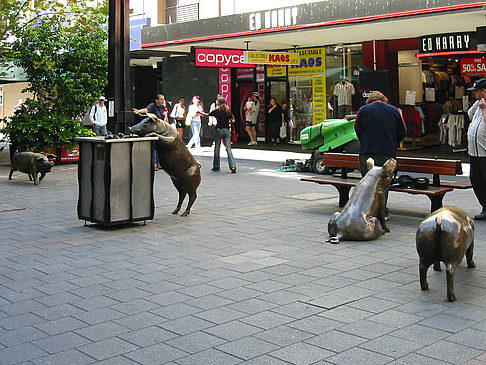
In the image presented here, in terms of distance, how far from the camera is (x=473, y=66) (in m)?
20.0

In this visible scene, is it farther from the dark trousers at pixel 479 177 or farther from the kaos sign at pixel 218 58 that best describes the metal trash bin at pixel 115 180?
the kaos sign at pixel 218 58

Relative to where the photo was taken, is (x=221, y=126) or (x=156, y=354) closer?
(x=156, y=354)

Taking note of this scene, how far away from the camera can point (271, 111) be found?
24.2m

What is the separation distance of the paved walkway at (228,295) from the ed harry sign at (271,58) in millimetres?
9076

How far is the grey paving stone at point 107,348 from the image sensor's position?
4660 millimetres

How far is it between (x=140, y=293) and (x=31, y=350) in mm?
1533

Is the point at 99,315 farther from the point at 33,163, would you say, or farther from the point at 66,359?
the point at 33,163

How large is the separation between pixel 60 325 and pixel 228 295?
1.48 metres

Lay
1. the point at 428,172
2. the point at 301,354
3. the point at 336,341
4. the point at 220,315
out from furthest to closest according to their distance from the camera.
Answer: the point at 428,172, the point at 220,315, the point at 336,341, the point at 301,354

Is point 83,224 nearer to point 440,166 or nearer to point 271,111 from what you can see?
point 440,166

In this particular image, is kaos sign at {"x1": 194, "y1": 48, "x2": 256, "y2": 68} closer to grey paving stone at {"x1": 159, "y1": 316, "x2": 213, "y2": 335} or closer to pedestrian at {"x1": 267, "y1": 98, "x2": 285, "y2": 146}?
pedestrian at {"x1": 267, "y1": 98, "x2": 285, "y2": 146}

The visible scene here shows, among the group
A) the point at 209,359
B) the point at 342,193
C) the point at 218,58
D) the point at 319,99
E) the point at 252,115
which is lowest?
the point at 209,359

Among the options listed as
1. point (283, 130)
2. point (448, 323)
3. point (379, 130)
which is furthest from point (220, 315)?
point (283, 130)

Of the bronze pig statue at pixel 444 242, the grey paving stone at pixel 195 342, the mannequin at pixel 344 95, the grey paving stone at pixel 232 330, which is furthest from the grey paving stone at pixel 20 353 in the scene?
the mannequin at pixel 344 95
